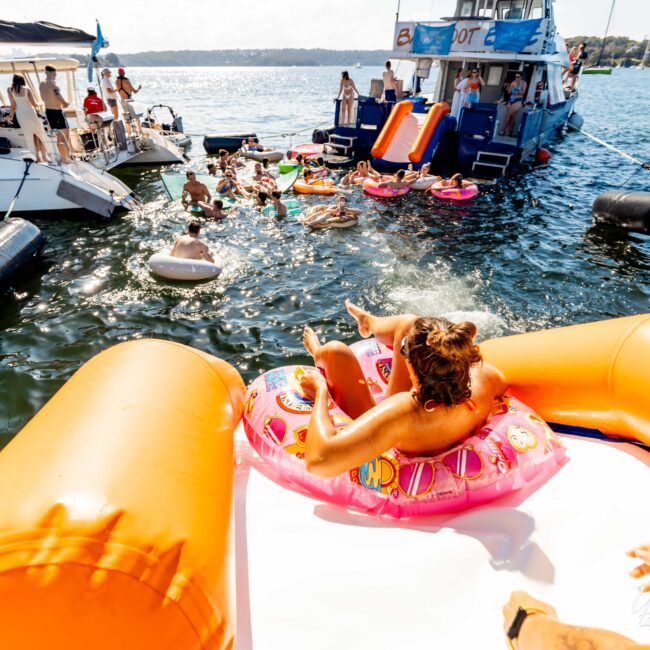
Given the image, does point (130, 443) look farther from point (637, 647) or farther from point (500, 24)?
point (500, 24)

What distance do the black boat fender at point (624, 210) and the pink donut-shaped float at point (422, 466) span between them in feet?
29.2

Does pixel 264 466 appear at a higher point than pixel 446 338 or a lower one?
lower

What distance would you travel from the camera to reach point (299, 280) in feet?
25.3

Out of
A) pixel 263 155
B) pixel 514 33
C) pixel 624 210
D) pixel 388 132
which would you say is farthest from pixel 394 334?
pixel 514 33

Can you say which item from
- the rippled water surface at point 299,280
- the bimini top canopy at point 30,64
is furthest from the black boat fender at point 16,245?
the bimini top canopy at point 30,64

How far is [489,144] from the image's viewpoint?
13742 millimetres

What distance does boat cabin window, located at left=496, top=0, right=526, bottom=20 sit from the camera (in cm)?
1523

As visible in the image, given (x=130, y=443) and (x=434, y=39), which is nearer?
(x=130, y=443)

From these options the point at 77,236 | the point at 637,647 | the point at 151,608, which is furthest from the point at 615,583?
the point at 77,236

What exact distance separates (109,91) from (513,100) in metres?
13.0

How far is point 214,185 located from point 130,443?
11249mm

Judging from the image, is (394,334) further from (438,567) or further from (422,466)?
(438,567)

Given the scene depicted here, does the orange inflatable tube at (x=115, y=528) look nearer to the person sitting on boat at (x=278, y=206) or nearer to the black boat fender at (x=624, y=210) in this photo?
the person sitting on boat at (x=278, y=206)

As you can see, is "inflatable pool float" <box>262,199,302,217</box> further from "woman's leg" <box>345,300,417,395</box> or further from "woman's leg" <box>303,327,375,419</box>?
"woman's leg" <box>303,327,375,419</box>
